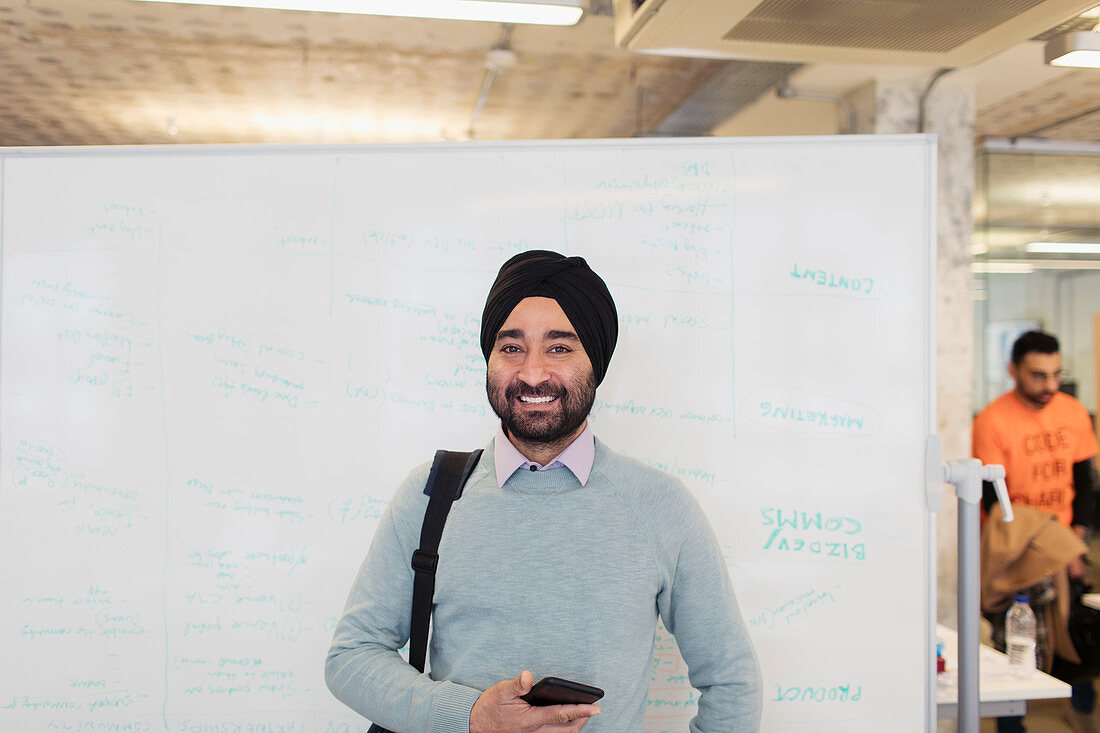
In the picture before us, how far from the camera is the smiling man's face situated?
4.32 feet

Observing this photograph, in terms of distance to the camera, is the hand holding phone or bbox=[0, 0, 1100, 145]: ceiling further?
bbox=[0, 0, 1100, 145]: ceiling

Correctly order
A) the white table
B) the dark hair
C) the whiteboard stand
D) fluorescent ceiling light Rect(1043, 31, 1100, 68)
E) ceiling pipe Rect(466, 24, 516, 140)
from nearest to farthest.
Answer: the whiteboard stand, the white table, fluorescent ceiling light Rect(1043, 31, 1100, 68), the dark hair, ceiling pipe Rect(466, 24, 516, 140)

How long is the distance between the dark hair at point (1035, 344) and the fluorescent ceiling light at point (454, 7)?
2.65 m

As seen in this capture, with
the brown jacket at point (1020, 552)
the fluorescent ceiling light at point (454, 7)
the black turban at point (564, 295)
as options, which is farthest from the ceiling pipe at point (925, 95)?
the black turban at point (564, 295)

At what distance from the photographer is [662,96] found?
4469mm

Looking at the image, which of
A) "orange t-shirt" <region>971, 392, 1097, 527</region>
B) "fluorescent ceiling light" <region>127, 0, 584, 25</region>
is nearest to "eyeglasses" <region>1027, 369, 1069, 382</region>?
"orange t-shirt" <region>971, 392, 1097, 527</region>

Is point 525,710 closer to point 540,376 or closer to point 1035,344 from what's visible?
point 540,376

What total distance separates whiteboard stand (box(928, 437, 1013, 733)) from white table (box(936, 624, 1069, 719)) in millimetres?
348

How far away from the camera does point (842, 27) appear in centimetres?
201

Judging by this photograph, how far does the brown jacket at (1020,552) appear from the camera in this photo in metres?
3.05

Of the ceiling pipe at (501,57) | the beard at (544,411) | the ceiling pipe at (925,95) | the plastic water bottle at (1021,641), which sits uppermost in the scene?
the ceiling pipe at (501,57)

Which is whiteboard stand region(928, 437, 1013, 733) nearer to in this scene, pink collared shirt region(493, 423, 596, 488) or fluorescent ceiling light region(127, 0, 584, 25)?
pink collared shirt region(493, 423, 596, 488)

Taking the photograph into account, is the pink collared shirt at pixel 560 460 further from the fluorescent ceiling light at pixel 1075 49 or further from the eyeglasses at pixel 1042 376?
the eyeglasses at pixel 1042 376

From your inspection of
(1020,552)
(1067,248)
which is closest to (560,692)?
(1020,552)
